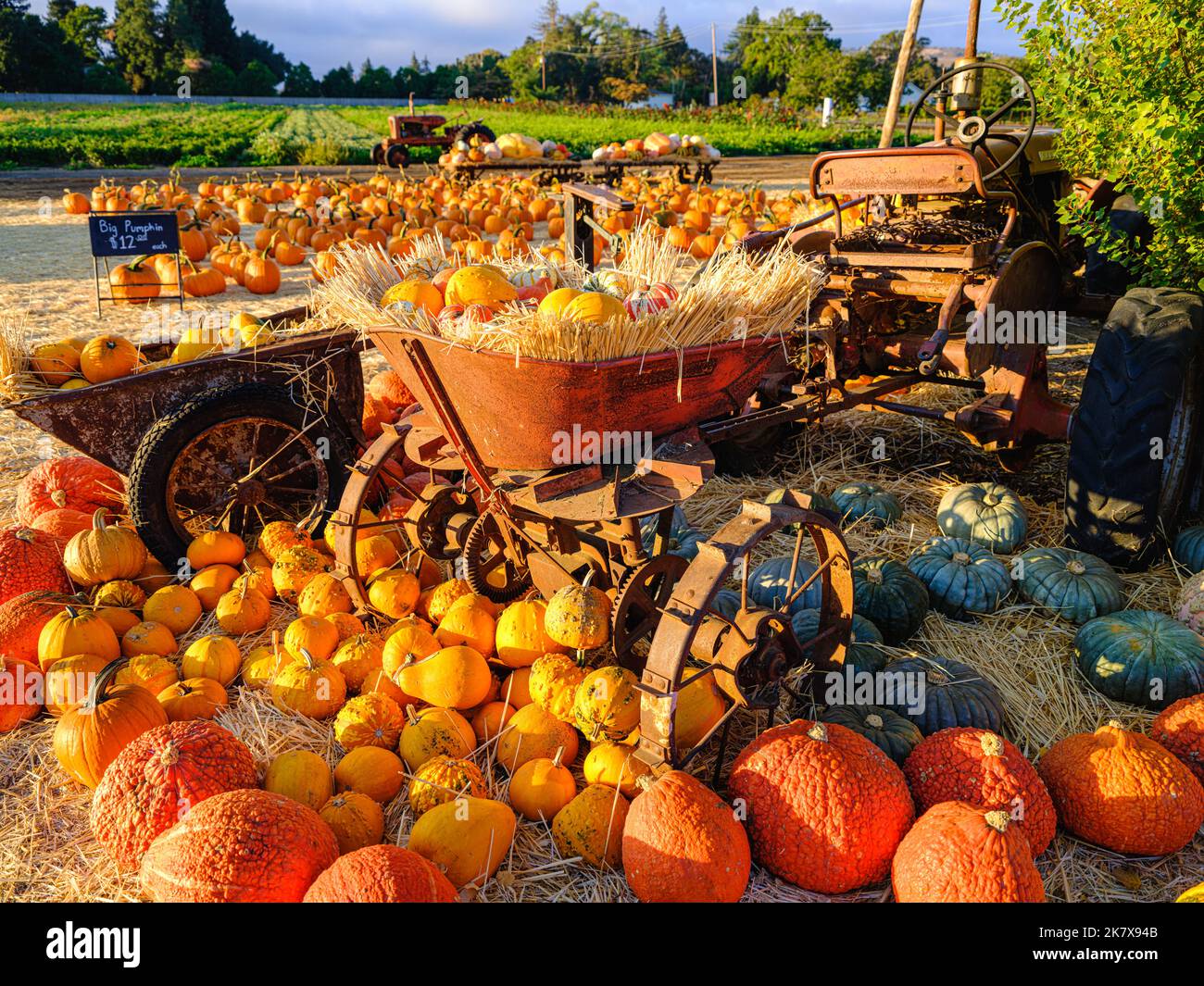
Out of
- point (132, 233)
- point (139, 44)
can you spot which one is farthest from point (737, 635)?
point (139, 44)

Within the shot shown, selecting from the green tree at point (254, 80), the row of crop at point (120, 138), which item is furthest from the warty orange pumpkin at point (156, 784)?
the green tree at point (254, 80)

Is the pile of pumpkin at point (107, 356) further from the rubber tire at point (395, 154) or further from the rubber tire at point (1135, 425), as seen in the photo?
the rubber tire at point (395, 154)

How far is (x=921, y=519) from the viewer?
490 centimetres

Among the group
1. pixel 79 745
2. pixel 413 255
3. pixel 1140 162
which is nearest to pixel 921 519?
pixel 1140 162

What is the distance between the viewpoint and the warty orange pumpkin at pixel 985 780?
8.46ft

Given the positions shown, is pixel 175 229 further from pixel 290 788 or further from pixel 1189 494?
pixel 1189 494

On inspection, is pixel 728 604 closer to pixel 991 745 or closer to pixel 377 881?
pixel 991 745

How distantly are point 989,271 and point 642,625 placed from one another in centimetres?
290

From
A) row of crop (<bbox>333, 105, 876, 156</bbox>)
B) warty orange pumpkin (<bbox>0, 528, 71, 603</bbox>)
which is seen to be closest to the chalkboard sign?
warty orange pumpkin (<bbox>0, 528, 71, 603</bbox>)

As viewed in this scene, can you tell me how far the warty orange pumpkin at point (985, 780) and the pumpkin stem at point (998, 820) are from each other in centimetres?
33

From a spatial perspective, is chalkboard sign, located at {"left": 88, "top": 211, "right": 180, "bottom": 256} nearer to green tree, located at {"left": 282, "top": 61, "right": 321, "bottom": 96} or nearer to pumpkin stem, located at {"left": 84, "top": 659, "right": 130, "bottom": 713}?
pumpkin stem, located at {"left": 84, "top": 659, "right": 130, "bottom": 713}

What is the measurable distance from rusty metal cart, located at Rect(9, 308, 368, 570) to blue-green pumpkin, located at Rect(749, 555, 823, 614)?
222 cm

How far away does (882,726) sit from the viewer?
2.96m
